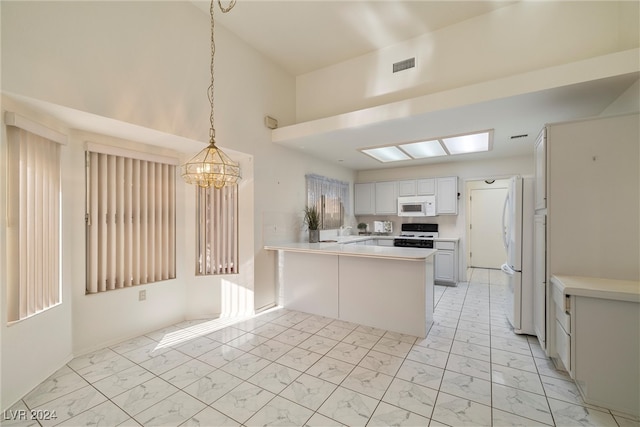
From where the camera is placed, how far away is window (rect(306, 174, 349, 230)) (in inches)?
186

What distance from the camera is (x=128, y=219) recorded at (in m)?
2.91

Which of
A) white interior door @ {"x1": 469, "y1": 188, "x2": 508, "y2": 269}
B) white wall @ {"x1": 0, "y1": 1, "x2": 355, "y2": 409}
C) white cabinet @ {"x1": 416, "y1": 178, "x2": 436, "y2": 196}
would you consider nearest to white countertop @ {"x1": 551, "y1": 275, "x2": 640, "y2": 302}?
white wall @ {"x1": 0, "y1": 1, "x2": 355, "y2": 409}

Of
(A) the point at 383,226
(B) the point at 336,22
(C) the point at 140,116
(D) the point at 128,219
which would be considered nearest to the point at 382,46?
(B) the point at 336,22

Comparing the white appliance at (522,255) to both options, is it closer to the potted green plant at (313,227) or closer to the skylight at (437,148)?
the skylight at (437,148)

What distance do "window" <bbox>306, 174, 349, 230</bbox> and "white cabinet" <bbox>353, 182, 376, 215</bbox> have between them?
1.21ft

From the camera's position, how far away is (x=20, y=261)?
199cm

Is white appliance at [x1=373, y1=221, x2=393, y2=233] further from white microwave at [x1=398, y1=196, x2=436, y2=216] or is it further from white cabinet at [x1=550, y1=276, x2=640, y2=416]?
white cabinet at [x1=550, y1=276, x2=640, y2=416]

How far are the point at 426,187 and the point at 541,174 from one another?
3.11m

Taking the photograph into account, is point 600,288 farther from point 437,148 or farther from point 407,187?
point 407,187

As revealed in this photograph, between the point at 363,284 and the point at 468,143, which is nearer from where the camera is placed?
the point at 363,284

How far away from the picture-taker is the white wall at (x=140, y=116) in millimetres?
1912

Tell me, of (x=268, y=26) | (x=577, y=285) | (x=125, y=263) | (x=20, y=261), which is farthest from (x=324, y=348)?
(x=268, y=26)

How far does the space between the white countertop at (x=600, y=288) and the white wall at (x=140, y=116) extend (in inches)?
124

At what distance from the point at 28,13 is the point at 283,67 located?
2.86 m
